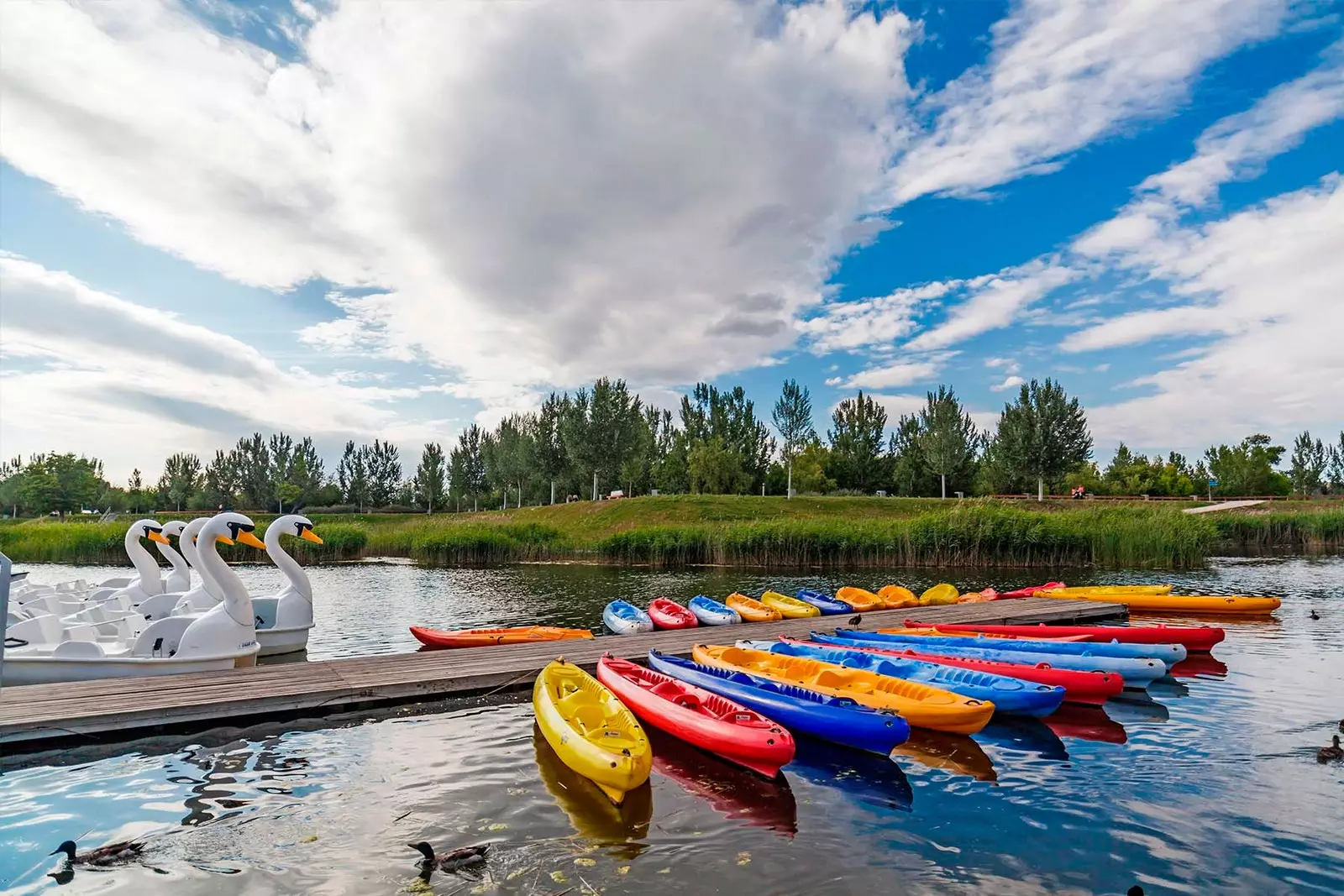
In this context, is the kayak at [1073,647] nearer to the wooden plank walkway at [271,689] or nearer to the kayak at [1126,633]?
the kayak at [1126,633]

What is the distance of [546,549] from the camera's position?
3950 cm

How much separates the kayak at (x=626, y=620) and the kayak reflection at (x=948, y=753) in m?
7.65

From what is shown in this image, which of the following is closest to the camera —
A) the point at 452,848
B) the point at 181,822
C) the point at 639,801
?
the point at 452,848

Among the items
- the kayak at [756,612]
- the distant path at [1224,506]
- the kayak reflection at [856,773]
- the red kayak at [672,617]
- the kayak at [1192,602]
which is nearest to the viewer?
the kayak reflection at [856,773]

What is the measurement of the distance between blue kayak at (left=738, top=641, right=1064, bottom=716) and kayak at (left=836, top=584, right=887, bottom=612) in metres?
7.13

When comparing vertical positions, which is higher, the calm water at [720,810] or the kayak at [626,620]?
the kayak at [626,620]

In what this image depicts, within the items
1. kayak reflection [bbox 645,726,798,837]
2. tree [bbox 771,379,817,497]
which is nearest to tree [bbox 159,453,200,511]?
tree [bbox 771,379,817,497]

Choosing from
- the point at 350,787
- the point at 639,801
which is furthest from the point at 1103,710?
the point at 350,787

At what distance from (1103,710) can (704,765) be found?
6.14 meters

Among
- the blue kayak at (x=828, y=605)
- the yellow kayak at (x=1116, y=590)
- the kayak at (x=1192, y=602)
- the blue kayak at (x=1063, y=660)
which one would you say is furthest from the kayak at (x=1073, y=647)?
the yellow kayak at (x=1116, y=590)

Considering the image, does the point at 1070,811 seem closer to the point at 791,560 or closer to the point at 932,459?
the point at 791,560

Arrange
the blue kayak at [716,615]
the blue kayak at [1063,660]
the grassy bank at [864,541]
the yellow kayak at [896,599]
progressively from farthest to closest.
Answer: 1. the grassy bank at [864,541]
2. the yellow kayak at [896,599]
3. the blue kayak at [716,615]
4. the blue kayak at [1063,660]

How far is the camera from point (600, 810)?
722cm

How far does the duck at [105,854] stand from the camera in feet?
20.0
